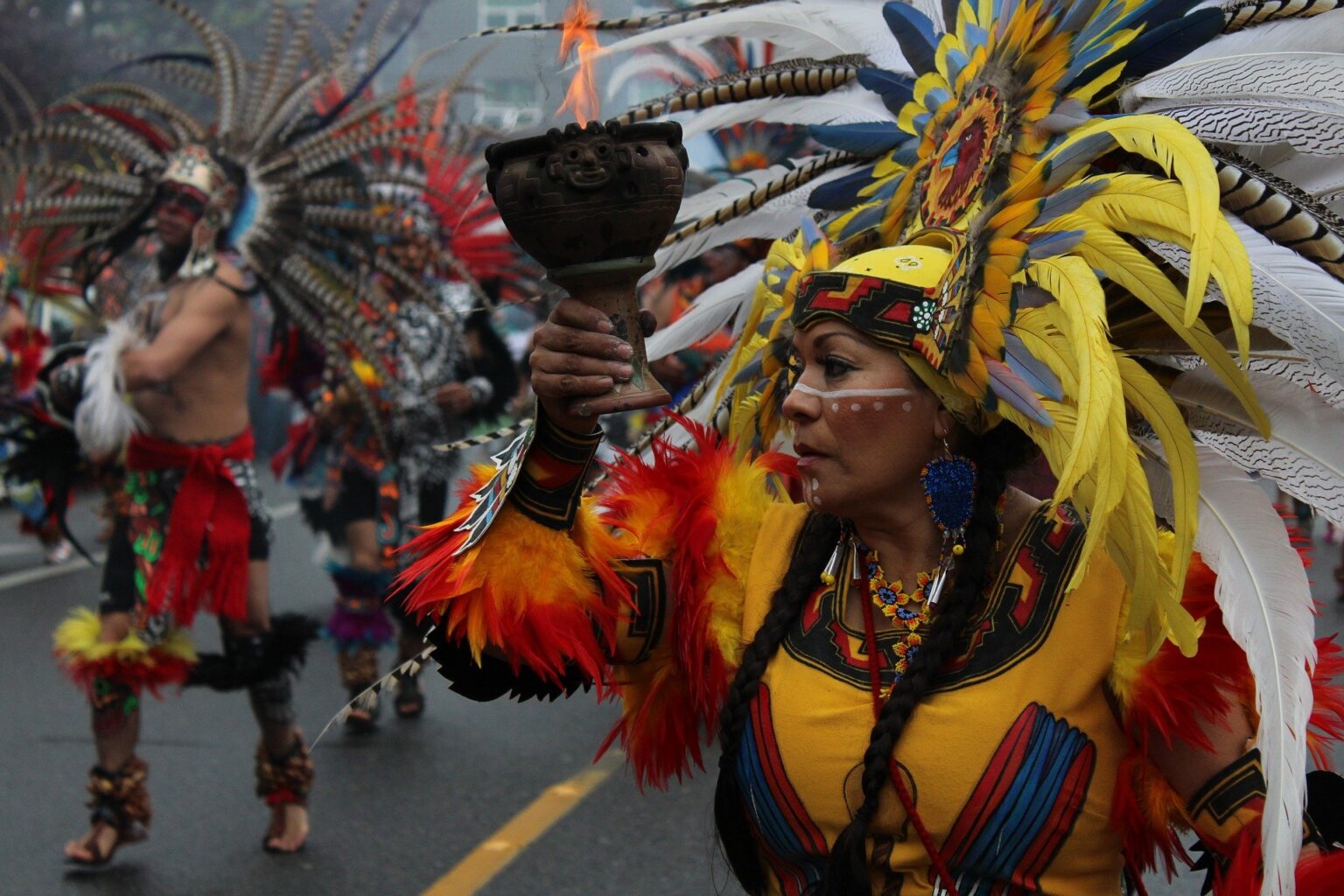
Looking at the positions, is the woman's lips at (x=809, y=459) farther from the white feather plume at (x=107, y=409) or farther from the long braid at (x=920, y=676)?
the white feather plume at (x=107, y=409)

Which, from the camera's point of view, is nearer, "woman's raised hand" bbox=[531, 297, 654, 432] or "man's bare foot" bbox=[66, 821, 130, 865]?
"woman's raised hand" bbox=[531, 297, 654, 432]

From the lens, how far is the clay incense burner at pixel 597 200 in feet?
6.51

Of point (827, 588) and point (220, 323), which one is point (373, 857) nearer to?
point (220, 323)

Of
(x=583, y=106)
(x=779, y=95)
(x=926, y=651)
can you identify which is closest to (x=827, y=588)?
(x=926, y=651)

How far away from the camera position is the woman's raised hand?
2098 mm

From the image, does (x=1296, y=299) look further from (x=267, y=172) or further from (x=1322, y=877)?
(x=267, y=172)

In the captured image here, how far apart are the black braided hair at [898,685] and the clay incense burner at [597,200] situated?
1.66 feet

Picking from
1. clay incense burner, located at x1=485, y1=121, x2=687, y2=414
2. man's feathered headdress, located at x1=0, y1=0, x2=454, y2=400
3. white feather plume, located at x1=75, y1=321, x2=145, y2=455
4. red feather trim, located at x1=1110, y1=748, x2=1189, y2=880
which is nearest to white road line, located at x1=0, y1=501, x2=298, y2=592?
man's feathered headdress, located at x1=0, y1=0, x2=454, y2=400

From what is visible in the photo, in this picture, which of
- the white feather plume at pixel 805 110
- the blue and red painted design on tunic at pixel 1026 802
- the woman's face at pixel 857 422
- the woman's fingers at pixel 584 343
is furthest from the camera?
the white feather plume at pixel 805 110

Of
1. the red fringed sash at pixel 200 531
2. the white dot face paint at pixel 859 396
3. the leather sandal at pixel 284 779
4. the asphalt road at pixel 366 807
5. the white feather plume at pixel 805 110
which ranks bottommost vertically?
the asphalt road at pixel 366 807

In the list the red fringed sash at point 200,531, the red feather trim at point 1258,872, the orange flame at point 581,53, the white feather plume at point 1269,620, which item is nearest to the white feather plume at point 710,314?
the orange flame at point 581,53

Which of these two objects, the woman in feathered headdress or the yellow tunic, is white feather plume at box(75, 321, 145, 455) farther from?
the yellow tunic

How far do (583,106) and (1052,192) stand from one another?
27.7 inches

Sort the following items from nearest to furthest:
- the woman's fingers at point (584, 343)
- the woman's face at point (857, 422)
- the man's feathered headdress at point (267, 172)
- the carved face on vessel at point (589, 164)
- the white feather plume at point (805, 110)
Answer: the carved face on vessel at point (589, 164), the woman's fingers at point (584, 343), the woman's face at point (857, 422), the white feather plume at point (805, 110), the man's feathered headdress at point (267, 172)
